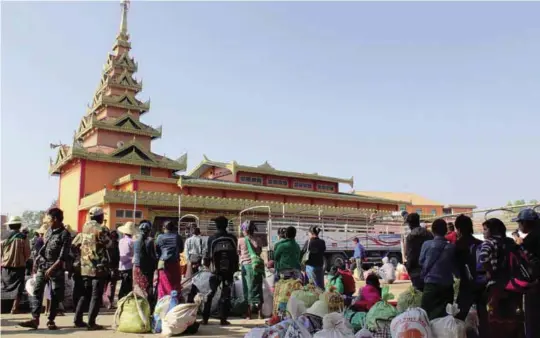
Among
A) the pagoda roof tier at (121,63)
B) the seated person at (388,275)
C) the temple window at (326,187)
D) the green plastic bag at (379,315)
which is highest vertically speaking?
the pagoda roof tier at (121,63)

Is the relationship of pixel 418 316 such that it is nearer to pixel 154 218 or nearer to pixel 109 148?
pixel 154 218

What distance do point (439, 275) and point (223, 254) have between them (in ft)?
10.0

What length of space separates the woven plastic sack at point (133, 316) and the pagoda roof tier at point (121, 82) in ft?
91.0

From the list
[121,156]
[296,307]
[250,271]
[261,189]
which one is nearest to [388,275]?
[250,271]

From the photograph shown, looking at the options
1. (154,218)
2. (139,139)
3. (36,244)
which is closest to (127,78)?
(139,139)

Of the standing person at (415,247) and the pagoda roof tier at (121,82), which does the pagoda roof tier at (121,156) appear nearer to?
the pagoda roof tier at (121,82)

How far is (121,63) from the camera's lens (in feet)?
106

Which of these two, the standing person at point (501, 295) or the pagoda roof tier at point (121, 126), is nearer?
the standing person at point (501, 295)

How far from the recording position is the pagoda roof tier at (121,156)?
82.7 ft

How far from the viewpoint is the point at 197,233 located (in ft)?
29.3

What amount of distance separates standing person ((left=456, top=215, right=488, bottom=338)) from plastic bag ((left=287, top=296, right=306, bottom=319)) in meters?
1.63

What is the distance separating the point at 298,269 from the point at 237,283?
1178 millimetres

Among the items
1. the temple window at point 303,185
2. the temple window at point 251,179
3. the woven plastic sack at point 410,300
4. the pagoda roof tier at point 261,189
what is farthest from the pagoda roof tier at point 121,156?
the woven plastic sack at point 410,300

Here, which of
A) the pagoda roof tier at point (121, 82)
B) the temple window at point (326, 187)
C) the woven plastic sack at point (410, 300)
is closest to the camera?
the woven plastic sack at point (410, 300)
